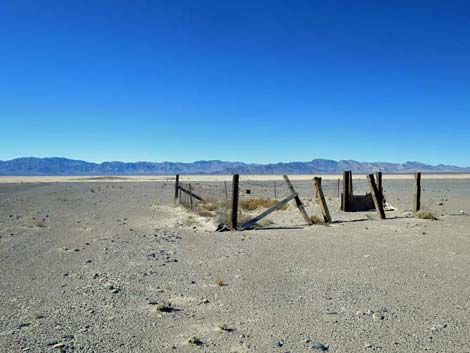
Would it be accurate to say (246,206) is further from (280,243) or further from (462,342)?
(462,342)

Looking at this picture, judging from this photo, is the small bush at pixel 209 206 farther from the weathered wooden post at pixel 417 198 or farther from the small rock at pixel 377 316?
the small rock at pixel 377 316

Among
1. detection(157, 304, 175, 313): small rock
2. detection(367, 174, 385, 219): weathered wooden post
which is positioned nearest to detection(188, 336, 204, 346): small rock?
detection(157, 304, 175, 313): small rock

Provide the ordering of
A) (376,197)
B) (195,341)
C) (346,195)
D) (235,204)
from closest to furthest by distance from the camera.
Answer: (195,341) < (235,204) < (376,197) < (346,195)

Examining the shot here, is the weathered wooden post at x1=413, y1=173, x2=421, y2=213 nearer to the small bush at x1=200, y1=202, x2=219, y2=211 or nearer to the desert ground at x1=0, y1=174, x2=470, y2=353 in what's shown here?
the desert ground at x1=0, y1=174, x2=470, y2=353

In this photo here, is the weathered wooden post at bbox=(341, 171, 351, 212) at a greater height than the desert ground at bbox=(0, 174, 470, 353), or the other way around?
the weathered wooden post at bbox=(341, 171, 351, 212)

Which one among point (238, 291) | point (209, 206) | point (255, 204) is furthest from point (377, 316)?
point (255, 204)

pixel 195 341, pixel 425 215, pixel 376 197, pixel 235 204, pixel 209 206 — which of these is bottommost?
pixel 195 341

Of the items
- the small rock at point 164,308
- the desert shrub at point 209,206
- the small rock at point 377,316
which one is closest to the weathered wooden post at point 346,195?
the desert shrub at point 209,206

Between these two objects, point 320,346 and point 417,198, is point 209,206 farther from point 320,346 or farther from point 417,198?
point 320,346

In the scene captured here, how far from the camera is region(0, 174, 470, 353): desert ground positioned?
6.30m

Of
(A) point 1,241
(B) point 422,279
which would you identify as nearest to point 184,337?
(B) point 422,279

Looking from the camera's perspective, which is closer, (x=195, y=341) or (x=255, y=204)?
(x=195, y=341)

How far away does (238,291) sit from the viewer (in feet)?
28.8

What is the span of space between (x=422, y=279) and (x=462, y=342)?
3415 mm
